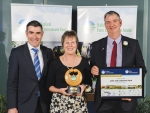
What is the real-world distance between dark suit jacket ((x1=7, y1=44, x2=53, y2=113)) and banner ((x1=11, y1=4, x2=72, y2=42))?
1.01 m

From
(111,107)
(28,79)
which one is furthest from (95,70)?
(28,79)

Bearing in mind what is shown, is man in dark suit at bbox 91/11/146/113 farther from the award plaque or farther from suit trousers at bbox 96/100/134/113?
the award plaque

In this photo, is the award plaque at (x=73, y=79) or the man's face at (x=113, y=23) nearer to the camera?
the award plaque at (x=73, y=79)

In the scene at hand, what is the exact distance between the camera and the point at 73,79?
2906 mm

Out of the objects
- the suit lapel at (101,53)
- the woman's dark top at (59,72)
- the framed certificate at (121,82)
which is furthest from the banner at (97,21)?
the framed certificate at (121,82)

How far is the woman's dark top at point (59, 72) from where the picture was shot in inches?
119

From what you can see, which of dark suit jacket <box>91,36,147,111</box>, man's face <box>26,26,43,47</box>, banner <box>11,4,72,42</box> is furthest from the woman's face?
banner <box>11,4,72,42</box>

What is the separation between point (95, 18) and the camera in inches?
165

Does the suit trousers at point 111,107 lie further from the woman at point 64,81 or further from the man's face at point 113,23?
the man's face at point 113,23

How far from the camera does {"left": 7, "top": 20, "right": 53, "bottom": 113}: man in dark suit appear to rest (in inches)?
122

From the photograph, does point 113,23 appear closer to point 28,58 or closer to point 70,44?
point 70,44

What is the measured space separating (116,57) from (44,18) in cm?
161

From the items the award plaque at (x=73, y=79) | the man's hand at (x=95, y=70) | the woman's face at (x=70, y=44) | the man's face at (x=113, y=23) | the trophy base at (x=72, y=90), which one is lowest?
the trophy base at (x=72, y=90)

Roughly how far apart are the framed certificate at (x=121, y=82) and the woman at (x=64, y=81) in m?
0.25
